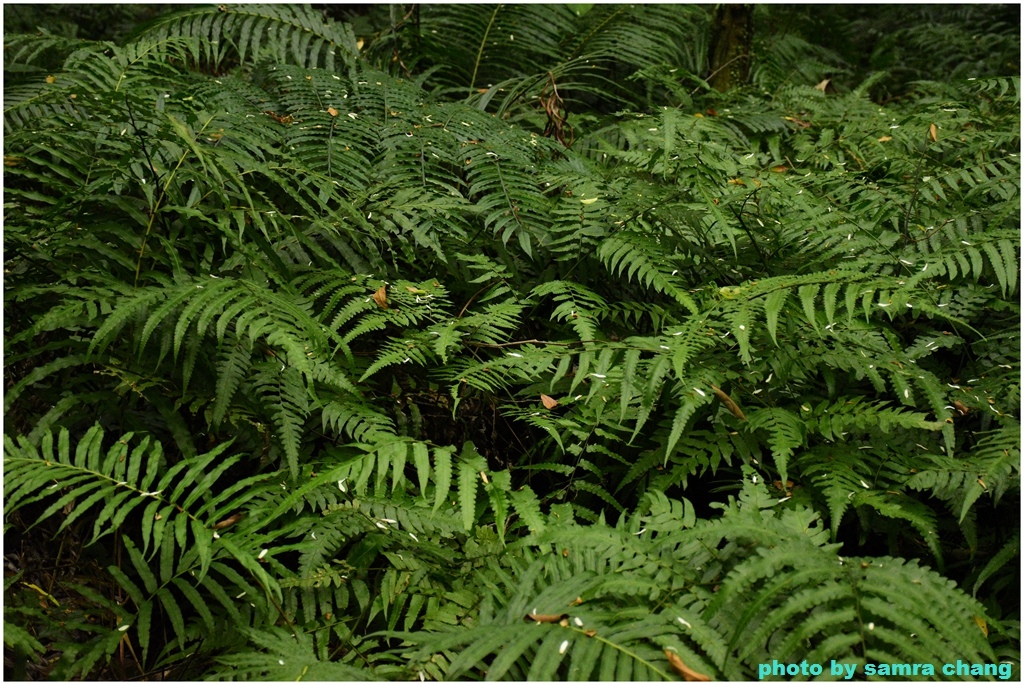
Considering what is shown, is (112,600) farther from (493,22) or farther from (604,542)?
(493,22)

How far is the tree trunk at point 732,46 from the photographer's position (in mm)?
3877

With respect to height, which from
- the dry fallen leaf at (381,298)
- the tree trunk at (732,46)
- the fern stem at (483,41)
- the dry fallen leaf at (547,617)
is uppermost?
the tree trunk at (732,46)

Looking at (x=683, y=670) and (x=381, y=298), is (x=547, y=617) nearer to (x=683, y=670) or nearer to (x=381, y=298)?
(x=683, y=670)

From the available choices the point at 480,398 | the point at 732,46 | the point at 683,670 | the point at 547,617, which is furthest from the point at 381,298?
the point at 732,46

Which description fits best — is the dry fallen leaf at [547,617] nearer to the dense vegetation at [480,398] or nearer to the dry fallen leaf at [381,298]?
the dense vegetation at [480,398]

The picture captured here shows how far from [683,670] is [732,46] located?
334 cm

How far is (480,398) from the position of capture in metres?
2.30

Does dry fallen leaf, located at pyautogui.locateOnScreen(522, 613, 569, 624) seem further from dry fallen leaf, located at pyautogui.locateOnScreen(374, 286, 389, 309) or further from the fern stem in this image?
the fern stem

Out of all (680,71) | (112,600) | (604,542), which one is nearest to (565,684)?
(604,542)

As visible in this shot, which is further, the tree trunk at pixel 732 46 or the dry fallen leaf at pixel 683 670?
the tree trunk at pixel 732 46

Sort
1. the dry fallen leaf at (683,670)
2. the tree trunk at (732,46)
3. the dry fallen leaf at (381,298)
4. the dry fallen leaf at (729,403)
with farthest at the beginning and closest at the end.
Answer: the tree trunk at (732,46) < the dry fallen leaf at (381,298) < the dry fallen leaf at (729,403) < the dry fallen leaf at (683,670)

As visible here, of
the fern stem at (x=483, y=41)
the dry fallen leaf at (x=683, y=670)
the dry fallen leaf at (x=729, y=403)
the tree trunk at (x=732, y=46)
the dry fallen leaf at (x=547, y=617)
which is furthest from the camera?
the tree trunk at (x=732, y=46)

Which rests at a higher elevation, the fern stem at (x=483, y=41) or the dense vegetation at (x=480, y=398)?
the fern stem at (x=483, y=41)

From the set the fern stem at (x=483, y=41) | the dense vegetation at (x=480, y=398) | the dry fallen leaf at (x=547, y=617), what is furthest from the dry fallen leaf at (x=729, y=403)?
the fern stem at (x=483, y=41)
